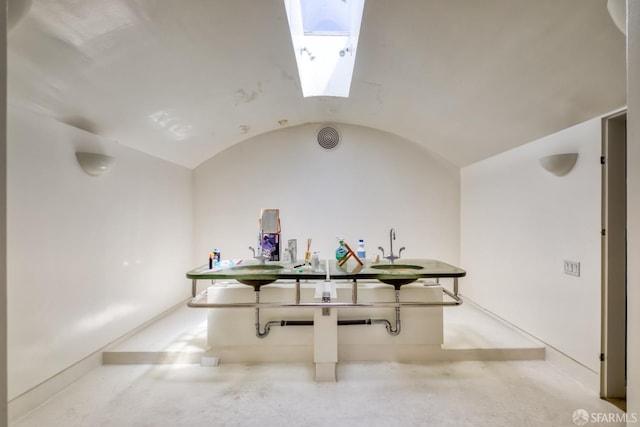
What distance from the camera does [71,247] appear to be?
1998mm

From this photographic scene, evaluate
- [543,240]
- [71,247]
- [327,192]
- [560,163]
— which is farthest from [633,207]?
[327,192]

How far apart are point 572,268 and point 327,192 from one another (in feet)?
8.82

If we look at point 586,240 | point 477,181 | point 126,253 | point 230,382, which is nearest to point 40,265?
point 126,253

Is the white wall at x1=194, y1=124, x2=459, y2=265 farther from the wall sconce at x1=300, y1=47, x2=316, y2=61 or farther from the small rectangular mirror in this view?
the small rectangular mirror

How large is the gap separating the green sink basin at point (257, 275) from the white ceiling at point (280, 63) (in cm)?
159

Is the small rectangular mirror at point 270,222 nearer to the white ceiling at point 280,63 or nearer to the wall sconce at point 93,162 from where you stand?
the white ceiling at point 280,63

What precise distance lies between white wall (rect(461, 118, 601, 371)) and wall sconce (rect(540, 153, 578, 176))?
0.04 meters

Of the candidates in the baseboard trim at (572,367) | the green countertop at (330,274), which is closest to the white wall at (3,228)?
the green countertop at (330,274)

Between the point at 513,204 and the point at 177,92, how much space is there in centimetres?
339

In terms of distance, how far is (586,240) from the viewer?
196 centimetres

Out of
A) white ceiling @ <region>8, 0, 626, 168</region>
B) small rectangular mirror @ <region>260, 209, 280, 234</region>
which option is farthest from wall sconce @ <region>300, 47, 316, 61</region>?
small rectangular mirror @ <region>260, 209, 280, 234</region>

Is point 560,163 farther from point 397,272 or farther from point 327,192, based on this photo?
point 327,192

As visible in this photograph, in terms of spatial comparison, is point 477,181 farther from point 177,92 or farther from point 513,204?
point 177,92

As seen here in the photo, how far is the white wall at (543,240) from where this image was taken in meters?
1.94
